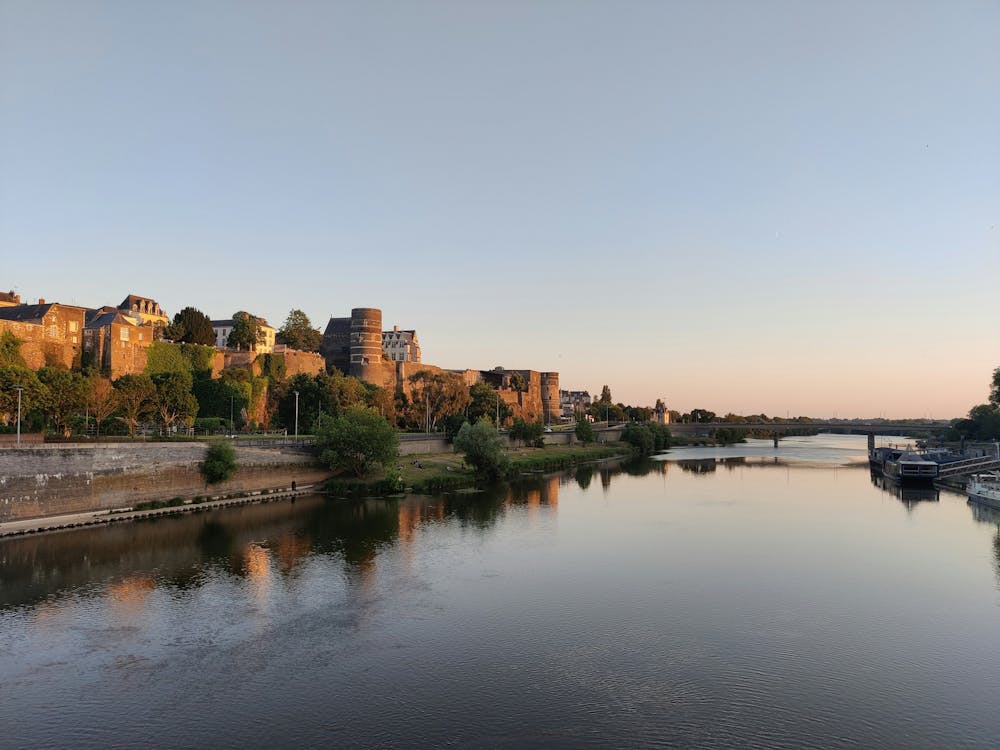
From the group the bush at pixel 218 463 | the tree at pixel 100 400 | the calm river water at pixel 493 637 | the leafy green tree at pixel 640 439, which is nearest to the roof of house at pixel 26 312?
the tree at pixel 100 400

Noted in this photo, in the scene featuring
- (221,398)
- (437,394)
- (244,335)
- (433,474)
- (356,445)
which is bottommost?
(433,474)

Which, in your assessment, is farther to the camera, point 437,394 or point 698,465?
point 437,394

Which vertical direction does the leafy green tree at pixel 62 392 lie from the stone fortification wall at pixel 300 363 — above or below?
below

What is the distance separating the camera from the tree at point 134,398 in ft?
176

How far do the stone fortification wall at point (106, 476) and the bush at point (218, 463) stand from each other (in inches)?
18.0

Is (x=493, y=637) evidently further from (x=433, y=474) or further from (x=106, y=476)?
(x=433, y=474)

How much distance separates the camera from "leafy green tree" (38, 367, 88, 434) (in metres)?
46.2

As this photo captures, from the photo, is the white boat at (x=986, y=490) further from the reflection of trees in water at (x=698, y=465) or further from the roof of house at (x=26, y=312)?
the roof of house at (x=26, y=312)

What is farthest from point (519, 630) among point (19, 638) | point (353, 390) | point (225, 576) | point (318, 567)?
point (353, 390)

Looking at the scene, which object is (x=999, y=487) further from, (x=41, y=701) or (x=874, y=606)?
(x=41, y=701)

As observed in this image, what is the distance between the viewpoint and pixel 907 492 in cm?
6128

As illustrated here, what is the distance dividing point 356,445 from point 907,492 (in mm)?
48329

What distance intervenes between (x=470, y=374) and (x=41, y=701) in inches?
4169

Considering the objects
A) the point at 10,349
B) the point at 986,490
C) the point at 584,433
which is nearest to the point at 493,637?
the point at 986,490
